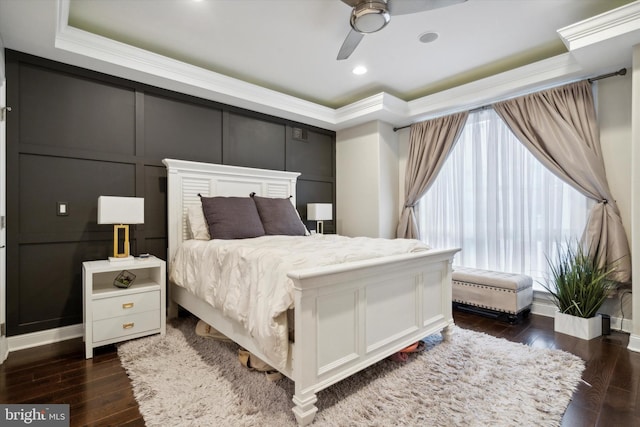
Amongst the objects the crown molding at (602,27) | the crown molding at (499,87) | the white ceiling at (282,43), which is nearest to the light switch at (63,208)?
the white ceiling at (282,43)

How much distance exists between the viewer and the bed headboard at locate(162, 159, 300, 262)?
321cm

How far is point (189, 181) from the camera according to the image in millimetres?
3357

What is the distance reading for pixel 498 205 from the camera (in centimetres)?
368

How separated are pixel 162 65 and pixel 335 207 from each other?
9.74ft

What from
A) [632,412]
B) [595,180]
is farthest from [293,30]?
[632,412]

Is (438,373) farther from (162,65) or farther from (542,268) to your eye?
(162,65)

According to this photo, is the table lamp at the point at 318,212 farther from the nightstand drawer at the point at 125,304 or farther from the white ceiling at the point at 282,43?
the nightstand drawer at the point at 125,304

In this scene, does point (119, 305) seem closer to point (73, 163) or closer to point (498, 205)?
point (73, 163)

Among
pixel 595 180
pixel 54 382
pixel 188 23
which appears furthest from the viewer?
pixel 595 180

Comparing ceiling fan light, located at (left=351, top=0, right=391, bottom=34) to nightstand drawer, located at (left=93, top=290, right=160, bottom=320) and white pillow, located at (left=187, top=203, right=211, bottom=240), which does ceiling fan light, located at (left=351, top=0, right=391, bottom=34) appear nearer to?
white pillow, located at (left=187, top=203, right=211, bottom=240)

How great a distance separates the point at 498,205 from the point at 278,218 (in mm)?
2563

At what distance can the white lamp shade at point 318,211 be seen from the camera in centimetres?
429

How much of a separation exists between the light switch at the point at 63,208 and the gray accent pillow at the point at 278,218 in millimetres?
1687

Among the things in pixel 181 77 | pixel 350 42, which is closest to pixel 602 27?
pixel 350 42
